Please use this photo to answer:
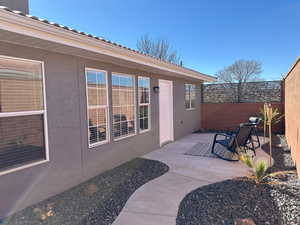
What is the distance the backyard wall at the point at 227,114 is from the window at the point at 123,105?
20.2ft

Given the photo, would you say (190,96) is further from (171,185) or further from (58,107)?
(58,107)

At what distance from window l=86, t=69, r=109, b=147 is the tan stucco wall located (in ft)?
0.49

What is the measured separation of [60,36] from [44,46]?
50 cm

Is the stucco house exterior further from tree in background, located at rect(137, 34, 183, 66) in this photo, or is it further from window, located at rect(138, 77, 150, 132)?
tree in background, located at rect(137, 34, 183, 66)

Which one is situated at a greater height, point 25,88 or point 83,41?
point 83,41

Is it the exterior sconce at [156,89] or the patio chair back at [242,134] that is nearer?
the patio chair back at [242,134]

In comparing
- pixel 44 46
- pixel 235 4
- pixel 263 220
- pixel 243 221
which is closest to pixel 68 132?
pixel 44 46

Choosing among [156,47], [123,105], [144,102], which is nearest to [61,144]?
[123,105]

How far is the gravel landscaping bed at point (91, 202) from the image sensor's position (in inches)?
102

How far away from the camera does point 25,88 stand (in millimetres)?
2963

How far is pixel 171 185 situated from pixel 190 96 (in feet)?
20.9

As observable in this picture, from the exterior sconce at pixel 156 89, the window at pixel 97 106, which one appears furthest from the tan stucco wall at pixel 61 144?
the exterior sconce at pixel 156 89

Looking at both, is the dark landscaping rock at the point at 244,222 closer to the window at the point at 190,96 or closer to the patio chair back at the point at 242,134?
the patio chair back at the point at 242,134

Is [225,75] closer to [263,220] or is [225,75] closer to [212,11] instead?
[212,11]
